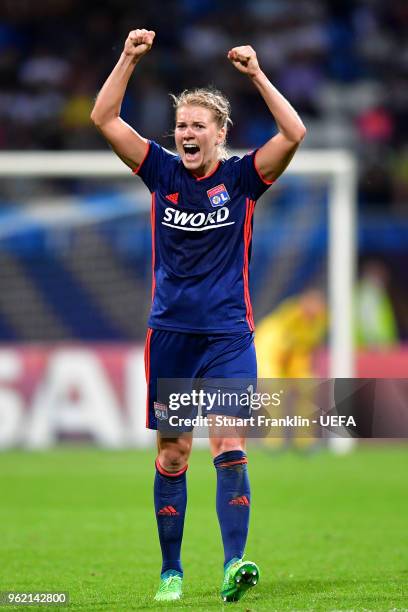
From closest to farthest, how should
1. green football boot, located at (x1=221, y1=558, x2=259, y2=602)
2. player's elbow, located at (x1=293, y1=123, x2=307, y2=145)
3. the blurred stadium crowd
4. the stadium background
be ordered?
1. green football boot, located at (x1=221, y1=558, x2=259, y2=602)
2. player's elbow, located at (x1=293, y1=123, x2=307, y2=145)
3. the stadium background
4. the blurred stadium crowd

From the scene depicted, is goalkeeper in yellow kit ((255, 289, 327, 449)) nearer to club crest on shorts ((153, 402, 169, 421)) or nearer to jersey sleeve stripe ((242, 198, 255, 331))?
jersey sleeve stripe ((242, 198, 255, 331))

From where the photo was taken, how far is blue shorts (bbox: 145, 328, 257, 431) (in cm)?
571

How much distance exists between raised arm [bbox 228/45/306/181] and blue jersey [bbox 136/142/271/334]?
0.36 ft

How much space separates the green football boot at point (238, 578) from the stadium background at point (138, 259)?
0.21m

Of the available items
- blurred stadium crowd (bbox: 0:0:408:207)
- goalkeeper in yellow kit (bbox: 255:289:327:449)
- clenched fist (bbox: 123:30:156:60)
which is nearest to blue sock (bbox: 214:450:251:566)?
clenched fist (bbox: 123:30:156:60)

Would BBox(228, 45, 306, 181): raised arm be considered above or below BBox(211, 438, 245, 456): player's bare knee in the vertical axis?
above

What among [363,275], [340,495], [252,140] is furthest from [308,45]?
[340,495]

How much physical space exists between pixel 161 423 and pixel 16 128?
48.8 feet

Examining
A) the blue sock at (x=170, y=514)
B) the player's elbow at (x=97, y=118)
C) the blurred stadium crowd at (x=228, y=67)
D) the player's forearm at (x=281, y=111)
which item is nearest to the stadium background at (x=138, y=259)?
the blurred stadium crowd at (x=228, y=67)

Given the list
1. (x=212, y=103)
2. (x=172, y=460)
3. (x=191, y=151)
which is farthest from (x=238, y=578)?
(x=212, y=103)

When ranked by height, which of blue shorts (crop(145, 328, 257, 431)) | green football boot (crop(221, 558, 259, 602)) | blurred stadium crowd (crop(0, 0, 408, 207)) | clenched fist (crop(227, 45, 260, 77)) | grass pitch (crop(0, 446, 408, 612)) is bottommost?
grass pitch (crop(0, 446, 408, 612))

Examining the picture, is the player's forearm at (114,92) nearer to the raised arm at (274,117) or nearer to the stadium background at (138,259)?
the raised arm at (274,117)

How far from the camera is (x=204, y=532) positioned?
28.2ft

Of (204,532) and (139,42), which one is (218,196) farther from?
(204,532)
